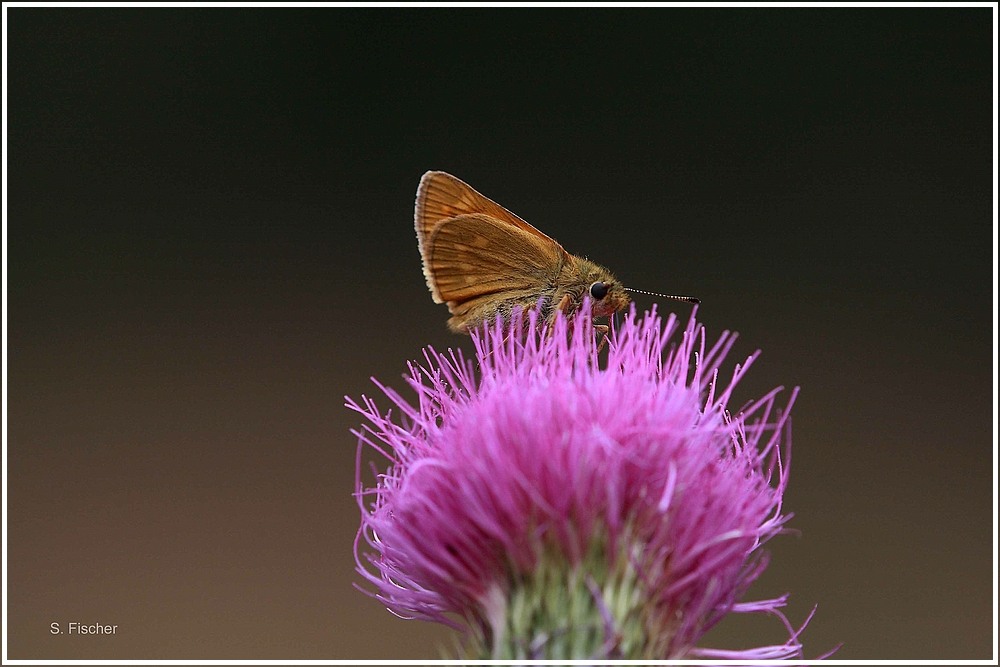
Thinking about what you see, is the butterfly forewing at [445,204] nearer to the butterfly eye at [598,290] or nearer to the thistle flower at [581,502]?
the butterfly eye at [598,290]

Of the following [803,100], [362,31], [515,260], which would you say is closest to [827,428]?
[803,100]

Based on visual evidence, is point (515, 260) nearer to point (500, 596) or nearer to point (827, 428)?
point (500, 596)

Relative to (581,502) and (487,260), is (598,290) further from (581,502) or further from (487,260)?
(581,502)

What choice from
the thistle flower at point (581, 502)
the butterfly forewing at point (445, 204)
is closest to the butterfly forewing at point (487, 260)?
the butterfly forewing at point (445, 204)

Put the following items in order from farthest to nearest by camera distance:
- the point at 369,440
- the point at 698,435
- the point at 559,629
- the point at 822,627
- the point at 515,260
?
the point at 822,627 < the point at 515,260 < the point at 369,440 < the point at 698,435 < the point at 559,629

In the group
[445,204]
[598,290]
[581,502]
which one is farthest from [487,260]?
[581,502]

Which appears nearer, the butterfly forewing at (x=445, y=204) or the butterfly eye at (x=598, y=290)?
the butterfly eye at (x=598, y=290)

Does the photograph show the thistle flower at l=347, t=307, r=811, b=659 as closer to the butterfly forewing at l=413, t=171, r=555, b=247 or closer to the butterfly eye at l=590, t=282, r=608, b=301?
the butterfly eye at l=590, t=282, r=608, b=301
